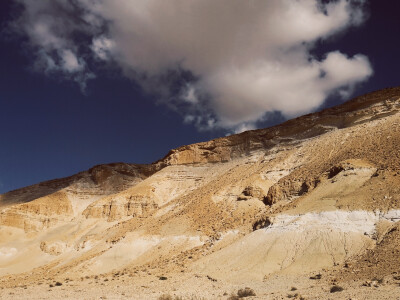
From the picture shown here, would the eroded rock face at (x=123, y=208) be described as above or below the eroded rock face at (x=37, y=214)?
below

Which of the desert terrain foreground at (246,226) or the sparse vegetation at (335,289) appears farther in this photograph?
the desert terrain foreground at (246,226)

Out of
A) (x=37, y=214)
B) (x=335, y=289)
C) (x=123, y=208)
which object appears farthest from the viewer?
(x=37, y=214)

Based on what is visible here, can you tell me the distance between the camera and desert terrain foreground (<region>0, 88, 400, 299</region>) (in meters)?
18.3

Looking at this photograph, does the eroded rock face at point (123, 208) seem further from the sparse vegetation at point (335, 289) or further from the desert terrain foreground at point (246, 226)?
the sparse vegetation at point (335, 289)

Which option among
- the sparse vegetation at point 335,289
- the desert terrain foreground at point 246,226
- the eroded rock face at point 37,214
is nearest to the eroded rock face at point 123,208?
the desert terrain foreground at point 246,226

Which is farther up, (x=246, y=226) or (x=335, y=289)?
(x=246, y=226)

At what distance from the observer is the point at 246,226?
27422mm

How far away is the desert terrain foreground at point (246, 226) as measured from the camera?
60.1 ft

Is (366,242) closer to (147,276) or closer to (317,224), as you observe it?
(317,224)

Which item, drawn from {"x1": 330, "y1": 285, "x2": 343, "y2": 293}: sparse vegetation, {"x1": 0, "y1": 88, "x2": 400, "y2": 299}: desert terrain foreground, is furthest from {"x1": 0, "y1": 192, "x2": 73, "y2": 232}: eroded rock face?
{"x1": 330, "y1": 285, "x2": 343, "y2": 293}: sparse vegetation

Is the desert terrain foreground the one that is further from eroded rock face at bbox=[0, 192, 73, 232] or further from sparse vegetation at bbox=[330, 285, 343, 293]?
eroded rock face at bbox=[0, 192, 73, 232]

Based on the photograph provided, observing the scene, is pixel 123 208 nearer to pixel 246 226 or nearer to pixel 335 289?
pixel 246 226

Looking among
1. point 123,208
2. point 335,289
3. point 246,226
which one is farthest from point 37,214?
point 335,289

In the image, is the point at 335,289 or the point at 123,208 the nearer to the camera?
the point at 335,289
